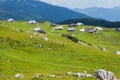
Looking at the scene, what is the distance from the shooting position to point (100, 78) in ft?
211

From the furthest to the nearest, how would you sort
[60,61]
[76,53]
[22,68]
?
[76,53] → [60,61] → [22,68]

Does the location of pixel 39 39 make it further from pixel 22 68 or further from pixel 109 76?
pixel 109 76

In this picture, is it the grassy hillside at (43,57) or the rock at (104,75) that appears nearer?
the rock at (104,75)

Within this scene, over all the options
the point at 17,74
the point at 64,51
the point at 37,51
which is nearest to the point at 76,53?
the point at 64,51

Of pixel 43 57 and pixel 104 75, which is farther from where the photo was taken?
pixel 43 57

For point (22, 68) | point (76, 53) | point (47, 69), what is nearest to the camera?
point (22, 68)

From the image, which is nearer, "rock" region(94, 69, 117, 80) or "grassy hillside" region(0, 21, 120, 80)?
"rock" region(94, 69, 117, 80)

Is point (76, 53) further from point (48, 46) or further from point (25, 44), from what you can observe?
point (25, 44)

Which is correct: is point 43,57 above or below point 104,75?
above

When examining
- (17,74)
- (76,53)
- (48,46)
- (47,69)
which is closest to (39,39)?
(48,46)

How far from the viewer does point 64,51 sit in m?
101

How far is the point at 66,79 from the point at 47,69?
13400 millimetres

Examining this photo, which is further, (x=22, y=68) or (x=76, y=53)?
(x=76, y=53)

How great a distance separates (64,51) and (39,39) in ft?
34.7
